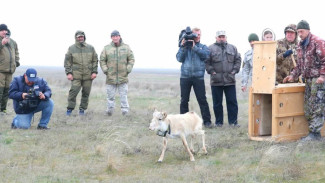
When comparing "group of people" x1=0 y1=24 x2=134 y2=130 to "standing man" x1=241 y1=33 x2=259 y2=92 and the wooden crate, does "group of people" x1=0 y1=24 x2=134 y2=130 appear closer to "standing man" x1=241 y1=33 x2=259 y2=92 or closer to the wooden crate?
"standing man" x1=241 y1=33 x2=259 y2=92

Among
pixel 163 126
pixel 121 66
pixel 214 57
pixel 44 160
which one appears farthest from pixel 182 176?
pixel 121 66

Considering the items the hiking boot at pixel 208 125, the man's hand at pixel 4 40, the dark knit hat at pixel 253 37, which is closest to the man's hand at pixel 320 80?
the dark knit hat at pixel 253 37

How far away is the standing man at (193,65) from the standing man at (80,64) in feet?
11.2

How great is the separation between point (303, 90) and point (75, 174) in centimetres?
451

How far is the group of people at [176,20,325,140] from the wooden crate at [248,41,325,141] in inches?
10.3

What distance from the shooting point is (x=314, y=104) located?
28.1 feet

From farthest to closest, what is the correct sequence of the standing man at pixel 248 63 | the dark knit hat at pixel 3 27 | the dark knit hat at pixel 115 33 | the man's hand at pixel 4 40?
the dark knit hat at pixel 115 33 → the dark knit hat at pixel 3 27 → the man's hand at pixel 4 40 → the standing man at pixel 248 63

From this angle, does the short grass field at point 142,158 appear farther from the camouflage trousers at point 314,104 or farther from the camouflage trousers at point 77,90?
the camouflage trousers at point 77,90

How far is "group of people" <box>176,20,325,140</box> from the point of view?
8.45m

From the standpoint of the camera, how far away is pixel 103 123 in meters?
11.8

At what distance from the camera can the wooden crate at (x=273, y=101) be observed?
873 cm

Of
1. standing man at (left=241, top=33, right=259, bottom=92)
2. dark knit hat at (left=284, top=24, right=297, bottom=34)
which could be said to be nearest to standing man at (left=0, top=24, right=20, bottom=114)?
standing man at (left=241, top=33, right=259, bottom=92)

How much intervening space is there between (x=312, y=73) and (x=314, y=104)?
0.55 m

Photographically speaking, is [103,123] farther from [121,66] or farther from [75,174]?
[75,174]
